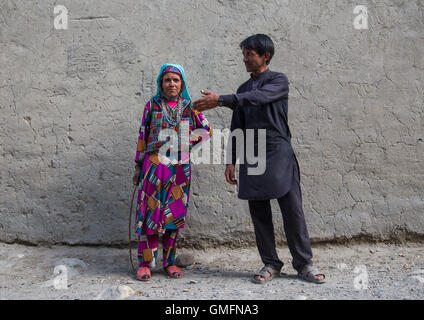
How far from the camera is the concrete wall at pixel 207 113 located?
3615 mm

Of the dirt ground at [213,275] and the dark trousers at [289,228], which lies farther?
the dark trousers at [289,228]

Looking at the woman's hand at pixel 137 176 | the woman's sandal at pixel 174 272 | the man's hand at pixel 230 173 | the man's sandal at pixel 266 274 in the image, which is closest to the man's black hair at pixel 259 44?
the man's hand at pixel 230 173

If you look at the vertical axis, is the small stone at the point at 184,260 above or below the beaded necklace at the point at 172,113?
below

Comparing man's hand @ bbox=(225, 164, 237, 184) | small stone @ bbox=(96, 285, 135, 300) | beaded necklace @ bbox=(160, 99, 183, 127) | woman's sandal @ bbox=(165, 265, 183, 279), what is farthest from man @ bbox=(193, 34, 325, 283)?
small stone @ bbox=(96, 285, 135, 300)

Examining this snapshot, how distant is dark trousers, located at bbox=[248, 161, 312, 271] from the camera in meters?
2.98

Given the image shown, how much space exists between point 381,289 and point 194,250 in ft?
4.85

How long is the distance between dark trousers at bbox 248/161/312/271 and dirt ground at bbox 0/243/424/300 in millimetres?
151

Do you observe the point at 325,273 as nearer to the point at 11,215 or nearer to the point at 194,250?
the point at 194,250

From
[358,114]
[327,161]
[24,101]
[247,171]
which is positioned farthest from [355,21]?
[24,101]

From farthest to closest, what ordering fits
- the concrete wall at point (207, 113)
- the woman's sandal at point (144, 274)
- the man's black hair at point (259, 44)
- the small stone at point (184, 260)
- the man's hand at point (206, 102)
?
the concrete wall at point (207, 113), the small stone at point (184, 260), the woman's sandal at point (144, 274), the man's black hair at point (259, 44), the man's hand at point (206, 102)

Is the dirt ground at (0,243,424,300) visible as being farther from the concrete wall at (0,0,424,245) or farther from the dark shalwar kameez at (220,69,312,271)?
the dark shalwar kameez at (220,69,312,271)

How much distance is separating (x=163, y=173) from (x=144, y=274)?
0.69 metres

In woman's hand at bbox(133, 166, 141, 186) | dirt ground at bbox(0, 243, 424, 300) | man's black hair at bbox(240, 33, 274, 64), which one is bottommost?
dirt ground at bbox(0, 243, 424, 300)

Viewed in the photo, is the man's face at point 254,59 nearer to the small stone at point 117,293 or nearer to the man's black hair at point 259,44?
the man's black hair at point 259,44
